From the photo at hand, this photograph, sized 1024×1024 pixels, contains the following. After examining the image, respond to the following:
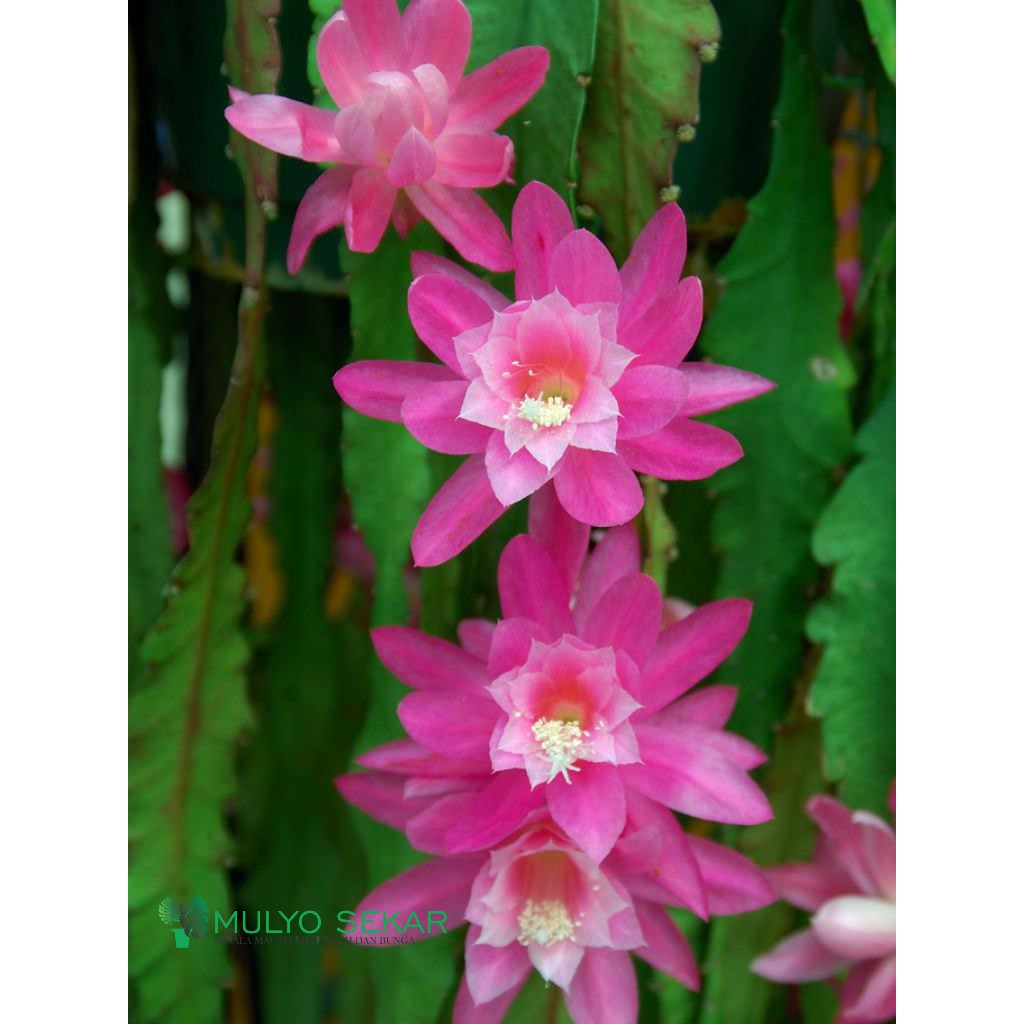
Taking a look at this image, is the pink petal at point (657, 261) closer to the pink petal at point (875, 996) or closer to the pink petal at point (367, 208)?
the pink petal at point (367, 208)

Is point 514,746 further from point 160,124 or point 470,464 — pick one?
point 160,124

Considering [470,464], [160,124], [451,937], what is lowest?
[451,937]

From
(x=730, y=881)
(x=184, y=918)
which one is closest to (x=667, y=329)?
(x=730, y=881)

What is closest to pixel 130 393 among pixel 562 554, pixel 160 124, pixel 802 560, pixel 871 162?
pixel 160 124

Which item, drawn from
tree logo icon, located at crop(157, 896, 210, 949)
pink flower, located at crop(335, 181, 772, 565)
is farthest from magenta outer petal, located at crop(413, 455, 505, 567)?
tree logo icon, located at crop(157, 896, 210, 949)

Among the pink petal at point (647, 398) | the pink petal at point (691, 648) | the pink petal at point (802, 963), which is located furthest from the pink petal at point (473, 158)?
the pink petal at point (802, 963)

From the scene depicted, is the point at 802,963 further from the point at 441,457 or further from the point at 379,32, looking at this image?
the point at 379,32
